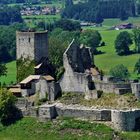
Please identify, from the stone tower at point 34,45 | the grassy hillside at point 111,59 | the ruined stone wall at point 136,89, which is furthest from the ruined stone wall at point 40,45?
the grassy hillside at point 111,59

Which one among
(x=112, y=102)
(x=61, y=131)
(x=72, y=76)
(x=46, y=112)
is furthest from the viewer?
(x=72, y=76)

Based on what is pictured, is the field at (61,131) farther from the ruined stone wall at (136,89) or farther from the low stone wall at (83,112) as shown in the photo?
the ruined stone wall at (136,89)

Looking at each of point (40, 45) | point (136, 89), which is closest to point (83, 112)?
point (136, 89)

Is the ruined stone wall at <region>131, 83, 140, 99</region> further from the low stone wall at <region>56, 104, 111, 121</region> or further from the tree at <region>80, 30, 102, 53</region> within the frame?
the tree at <region>80, 30, 102, 53</region>

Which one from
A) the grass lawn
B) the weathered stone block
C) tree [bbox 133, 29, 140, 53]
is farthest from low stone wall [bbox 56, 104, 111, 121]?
tree [bbox 133, 29, 140, 53]

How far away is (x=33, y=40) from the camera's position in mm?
73125

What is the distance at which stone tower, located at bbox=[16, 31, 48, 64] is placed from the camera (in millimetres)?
73125

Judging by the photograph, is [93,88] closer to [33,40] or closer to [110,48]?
[33,40]

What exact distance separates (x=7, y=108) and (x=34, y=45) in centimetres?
780

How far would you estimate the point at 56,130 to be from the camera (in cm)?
6419

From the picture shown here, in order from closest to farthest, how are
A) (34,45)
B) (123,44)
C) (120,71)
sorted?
(34,45)
(120,71)
(123,44)

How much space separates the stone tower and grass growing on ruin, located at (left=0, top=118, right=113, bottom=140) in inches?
319

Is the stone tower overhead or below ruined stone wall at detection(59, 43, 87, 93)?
overhead

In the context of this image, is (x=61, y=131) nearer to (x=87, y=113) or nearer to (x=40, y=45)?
(x=87, y=113)
